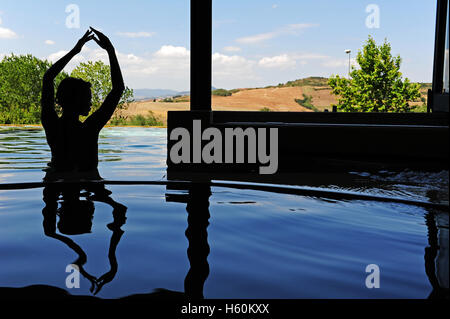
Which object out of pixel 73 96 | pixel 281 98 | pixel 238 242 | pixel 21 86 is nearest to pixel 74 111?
pixel 73 96

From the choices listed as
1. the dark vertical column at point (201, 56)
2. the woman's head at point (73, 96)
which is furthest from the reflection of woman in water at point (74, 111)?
the dark vertical column at point (201, 56)

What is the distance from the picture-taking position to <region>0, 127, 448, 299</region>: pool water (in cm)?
198

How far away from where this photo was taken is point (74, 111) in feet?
12.7

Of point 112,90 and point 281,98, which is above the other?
point 281,98

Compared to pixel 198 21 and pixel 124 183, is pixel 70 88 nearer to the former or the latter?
pixel 124 183

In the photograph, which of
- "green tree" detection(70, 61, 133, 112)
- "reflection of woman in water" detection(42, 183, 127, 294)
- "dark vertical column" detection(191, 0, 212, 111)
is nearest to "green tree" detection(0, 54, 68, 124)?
"green tree" detection(70, 61, 133, 112)

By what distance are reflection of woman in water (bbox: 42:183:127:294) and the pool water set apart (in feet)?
0.05

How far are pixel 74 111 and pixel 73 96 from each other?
0.14 m

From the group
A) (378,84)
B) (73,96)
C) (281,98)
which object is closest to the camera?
(73,96)

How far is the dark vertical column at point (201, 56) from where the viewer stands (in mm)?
5492

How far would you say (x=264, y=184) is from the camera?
5211mm

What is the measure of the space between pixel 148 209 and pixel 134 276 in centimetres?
179

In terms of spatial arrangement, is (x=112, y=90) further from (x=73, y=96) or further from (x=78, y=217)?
(x=78, y=217)
